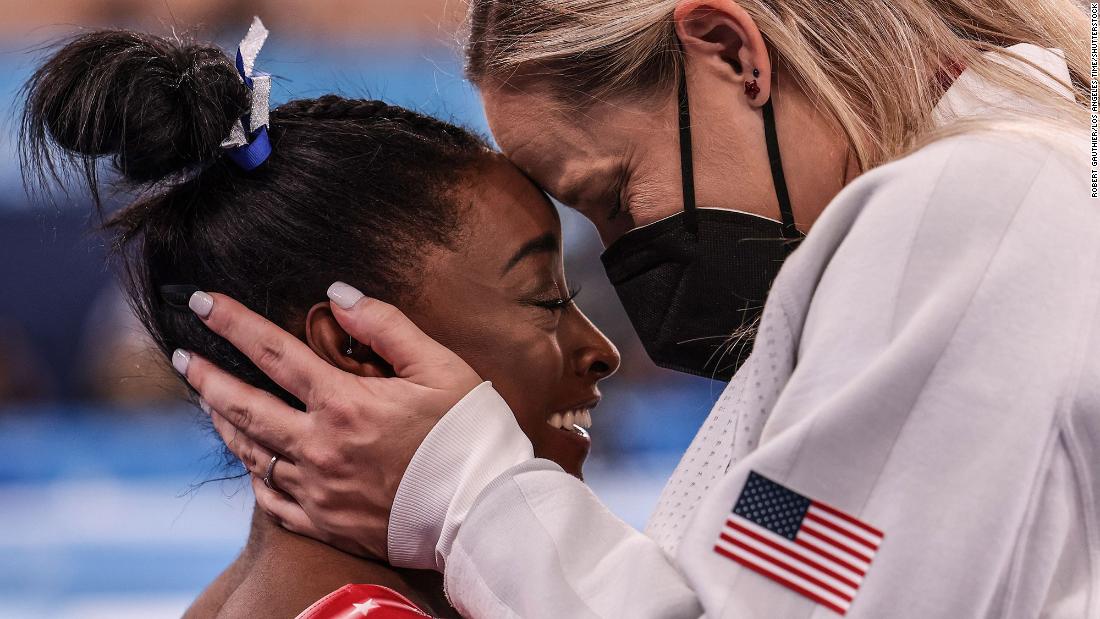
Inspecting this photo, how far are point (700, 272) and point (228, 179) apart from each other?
2.25ft

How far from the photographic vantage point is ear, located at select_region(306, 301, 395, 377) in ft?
5.07

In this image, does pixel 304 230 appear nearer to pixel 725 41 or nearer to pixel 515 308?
pixel 515 308

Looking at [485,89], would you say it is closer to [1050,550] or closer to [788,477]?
[788,477]

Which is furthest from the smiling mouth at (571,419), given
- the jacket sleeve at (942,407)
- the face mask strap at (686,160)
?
the jacket sleeve at (942,407)

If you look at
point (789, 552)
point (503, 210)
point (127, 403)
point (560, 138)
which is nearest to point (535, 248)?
point (503, 210)

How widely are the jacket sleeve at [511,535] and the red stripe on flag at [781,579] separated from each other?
76 mm

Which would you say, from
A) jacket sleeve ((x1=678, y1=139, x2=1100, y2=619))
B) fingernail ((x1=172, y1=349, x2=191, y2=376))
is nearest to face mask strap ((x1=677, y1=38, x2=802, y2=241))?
jacket sleeve ((x1=678, y1=139, x2=1100, y2=619))

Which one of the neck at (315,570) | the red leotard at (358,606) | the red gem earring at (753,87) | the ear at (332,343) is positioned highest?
the red gem earring at (753,87)

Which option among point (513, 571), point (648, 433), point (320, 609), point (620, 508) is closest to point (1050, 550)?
point (513, 571)

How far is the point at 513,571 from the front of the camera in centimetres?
124

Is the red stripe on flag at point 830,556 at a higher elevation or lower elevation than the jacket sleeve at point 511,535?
higher

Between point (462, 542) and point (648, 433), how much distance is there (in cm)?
369

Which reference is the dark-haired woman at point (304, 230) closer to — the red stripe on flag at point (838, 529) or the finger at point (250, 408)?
the finger at point (250, 408)

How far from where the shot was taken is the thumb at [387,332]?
4.79 ft
